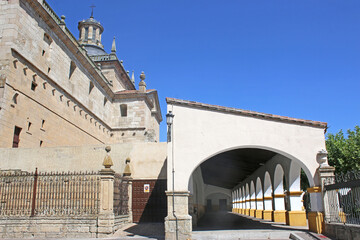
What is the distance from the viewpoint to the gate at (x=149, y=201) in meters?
15.0

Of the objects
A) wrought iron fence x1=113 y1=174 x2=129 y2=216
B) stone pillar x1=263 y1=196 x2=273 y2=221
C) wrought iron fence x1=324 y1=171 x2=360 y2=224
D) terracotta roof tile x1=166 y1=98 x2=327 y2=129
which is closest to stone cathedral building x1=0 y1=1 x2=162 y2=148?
wrought iron fence x1=113 y1=174 x2=129 y2=216

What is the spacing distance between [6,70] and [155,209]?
11008 millimetres


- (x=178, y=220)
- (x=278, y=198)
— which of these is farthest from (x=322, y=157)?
(x=278, y=198)

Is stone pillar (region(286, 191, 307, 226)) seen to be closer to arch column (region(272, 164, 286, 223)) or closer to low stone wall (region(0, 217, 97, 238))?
arch column (region(272, 164, 286, 223))

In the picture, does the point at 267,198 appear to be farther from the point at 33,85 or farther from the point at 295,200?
the point at 33,85

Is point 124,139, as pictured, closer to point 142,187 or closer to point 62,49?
point 62,49

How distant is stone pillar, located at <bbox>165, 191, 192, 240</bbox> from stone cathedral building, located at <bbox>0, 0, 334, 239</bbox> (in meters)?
0.03

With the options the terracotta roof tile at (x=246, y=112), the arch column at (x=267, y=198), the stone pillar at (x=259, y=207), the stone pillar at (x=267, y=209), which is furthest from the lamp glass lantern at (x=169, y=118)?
the stone pillar at (x=259, y=207)

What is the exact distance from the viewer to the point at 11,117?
17219 mm

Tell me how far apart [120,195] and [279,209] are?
829 centimetres

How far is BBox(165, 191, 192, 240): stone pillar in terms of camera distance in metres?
10.1

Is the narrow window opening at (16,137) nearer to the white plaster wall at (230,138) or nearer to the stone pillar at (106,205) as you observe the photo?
the stone pillar at (106,205)

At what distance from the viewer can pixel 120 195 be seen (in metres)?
13.4

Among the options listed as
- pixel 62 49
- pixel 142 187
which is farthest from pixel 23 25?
pixel 142 187
